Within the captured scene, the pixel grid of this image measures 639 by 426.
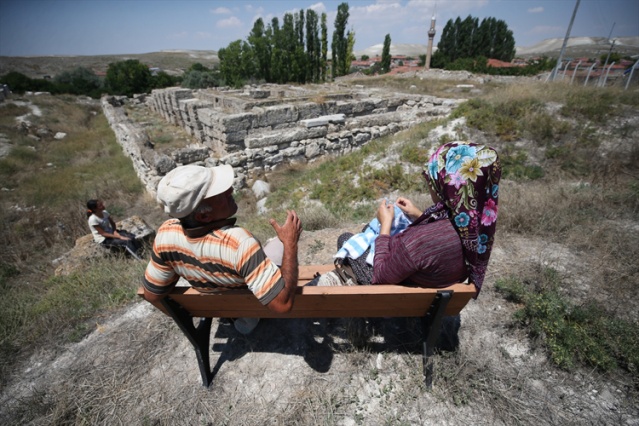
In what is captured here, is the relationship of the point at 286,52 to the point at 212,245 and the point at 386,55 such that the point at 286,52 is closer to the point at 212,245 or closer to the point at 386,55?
the point at 386,55

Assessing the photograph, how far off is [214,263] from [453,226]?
4.98ft

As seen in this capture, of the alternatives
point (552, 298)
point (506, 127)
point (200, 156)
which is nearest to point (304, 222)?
point (552, 298)

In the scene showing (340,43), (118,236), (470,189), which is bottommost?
(118,236)

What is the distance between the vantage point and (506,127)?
7062 mm

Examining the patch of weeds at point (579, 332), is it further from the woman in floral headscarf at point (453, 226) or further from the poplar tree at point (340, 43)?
the poplar tree at point (340, 43)

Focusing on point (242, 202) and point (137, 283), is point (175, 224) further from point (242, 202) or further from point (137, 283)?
point (242, 202)

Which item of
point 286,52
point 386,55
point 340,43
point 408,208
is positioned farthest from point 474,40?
Result: point 408,208

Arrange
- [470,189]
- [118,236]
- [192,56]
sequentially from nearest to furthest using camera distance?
[470,189], [118,236], [192,56]

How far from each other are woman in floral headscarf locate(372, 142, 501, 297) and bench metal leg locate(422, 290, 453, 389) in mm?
104

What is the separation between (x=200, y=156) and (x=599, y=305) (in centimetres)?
906

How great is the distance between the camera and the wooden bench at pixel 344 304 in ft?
5.92

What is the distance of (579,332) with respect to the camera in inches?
88.0

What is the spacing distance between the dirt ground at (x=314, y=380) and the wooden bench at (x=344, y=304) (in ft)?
0.86

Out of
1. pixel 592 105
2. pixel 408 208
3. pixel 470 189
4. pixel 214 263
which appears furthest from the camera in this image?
pixel 592 105
